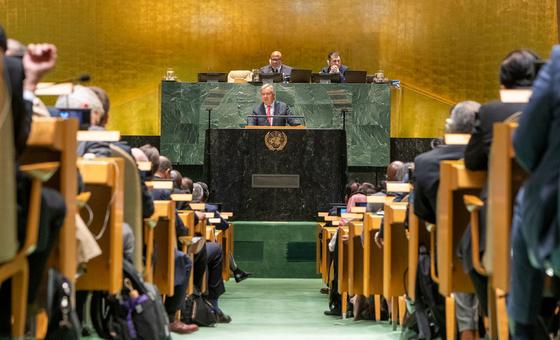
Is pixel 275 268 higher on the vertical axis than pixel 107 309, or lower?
lower

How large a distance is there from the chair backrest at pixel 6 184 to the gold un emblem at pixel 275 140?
31.6 feet

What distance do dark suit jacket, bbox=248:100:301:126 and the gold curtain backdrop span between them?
335 centimetres

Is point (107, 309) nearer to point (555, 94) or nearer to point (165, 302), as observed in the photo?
point (165, 302)

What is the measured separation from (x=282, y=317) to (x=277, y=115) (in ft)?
17.4

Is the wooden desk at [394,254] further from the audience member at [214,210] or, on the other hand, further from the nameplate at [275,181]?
the nameplate at [275,181]

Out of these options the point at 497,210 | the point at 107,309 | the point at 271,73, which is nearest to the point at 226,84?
the point at 271,73

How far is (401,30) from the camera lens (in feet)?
57.3

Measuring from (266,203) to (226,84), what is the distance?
2136 millimetres

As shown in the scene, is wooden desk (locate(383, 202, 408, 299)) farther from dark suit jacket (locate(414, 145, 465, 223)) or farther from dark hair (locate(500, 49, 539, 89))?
dark hair (locate(500, 49, 539, 89))

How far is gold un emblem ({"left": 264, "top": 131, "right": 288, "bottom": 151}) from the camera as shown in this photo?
13109 millimetres

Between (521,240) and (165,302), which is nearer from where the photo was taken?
(521,240)

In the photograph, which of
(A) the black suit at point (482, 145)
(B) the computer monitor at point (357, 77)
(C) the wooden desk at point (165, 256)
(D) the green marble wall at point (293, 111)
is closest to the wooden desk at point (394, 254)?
(C) the wooden desk at point (165, 256)

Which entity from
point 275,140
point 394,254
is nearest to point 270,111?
point 275,140

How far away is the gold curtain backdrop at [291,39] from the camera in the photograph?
1702 centimetres
